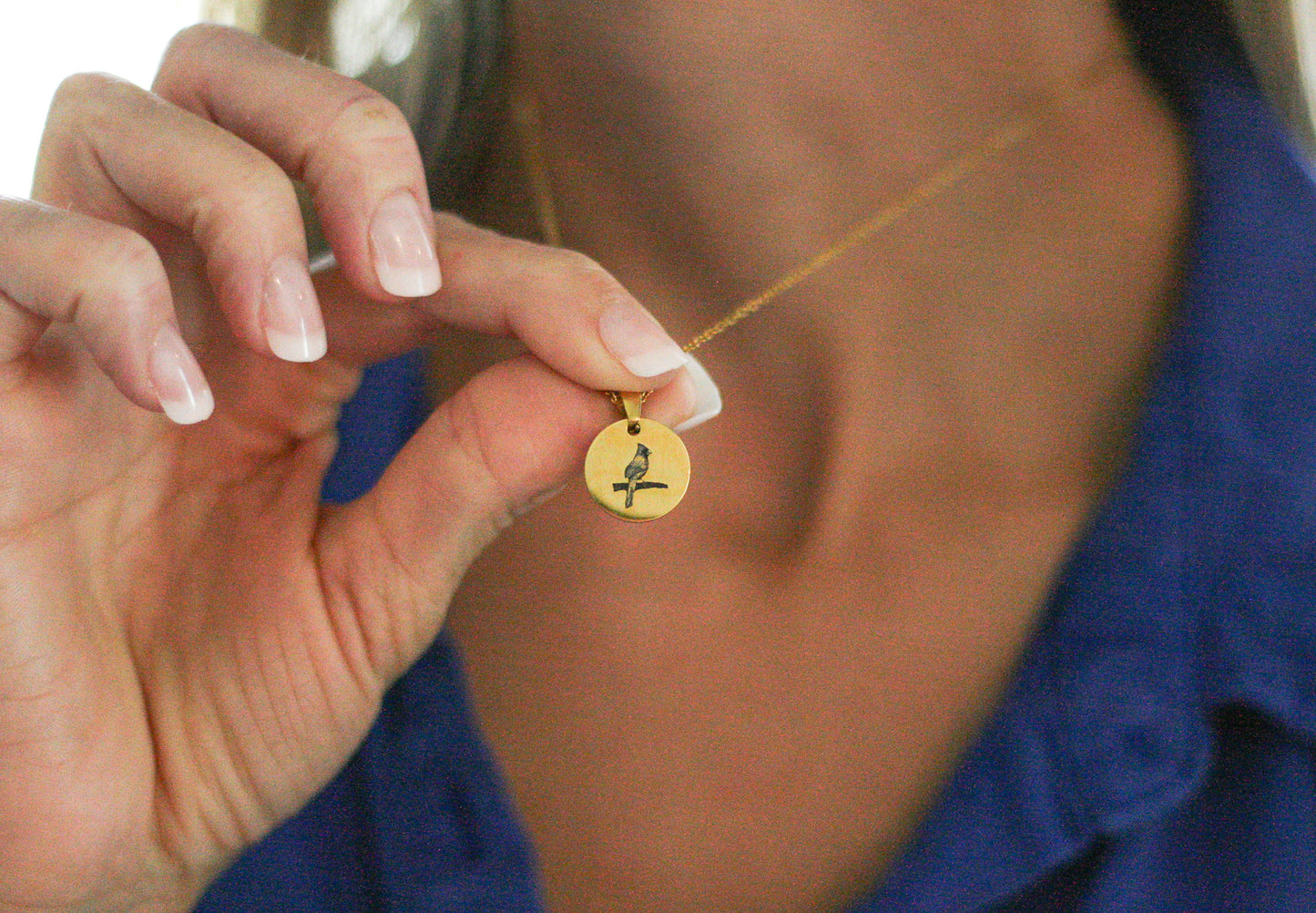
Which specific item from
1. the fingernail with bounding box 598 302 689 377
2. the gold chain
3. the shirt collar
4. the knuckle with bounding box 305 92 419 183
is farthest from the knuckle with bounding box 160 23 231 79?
the shirt collar

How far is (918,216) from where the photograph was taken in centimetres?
138

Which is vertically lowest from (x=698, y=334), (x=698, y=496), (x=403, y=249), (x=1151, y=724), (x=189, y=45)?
(x=1151, y=724)

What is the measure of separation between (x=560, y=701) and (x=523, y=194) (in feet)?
2.51

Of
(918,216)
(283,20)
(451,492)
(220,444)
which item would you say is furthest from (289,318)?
(283,20)

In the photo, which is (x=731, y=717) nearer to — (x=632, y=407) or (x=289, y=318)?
(x=632, y=407)

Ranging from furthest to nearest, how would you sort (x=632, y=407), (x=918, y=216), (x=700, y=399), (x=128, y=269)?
(x=918, y=216)
(x=700, y=399)
(x=632, y=407)
(x=128, y=269)

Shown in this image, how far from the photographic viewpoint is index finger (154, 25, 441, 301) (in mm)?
812

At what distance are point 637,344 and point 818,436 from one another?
0.66 metres

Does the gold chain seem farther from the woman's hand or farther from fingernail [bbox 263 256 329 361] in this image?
fingernail [bbox 263 256 329 361]

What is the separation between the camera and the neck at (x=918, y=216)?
130 cm

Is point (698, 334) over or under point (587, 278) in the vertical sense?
under

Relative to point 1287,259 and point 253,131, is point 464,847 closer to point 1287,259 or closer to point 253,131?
point 253,131

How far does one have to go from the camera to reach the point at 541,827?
4.00 feet

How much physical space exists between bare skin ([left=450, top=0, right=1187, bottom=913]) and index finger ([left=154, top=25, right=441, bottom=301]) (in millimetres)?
517
